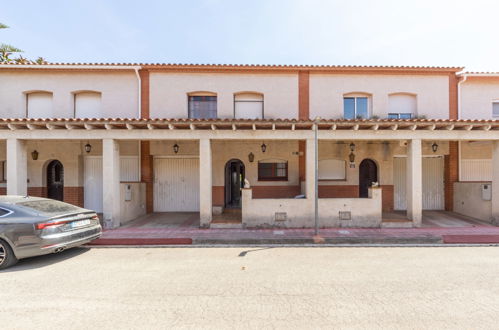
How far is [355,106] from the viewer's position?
10797 mm

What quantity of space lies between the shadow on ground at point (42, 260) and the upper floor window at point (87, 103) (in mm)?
6832

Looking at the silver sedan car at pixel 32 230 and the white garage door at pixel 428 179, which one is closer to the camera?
the silver sedan car at pixel 32 230

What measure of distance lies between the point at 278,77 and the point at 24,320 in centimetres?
1047

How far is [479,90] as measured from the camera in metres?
10.7

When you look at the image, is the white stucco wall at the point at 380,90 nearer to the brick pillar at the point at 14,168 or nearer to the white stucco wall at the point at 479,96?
the white stucco wall at the point at 479,96

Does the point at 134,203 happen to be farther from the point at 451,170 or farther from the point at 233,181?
the point at 451,170

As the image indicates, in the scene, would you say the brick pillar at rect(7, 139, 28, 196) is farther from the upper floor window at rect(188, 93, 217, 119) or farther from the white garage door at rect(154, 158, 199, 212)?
the upper floor window at rect(188, 93, 217, 119)

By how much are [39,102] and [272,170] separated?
1082 centimetres

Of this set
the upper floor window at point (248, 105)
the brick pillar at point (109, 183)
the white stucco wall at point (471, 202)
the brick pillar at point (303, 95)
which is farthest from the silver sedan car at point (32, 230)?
the white stucco wall at point (471, 202)

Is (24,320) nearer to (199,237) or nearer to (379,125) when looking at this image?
(199,237)

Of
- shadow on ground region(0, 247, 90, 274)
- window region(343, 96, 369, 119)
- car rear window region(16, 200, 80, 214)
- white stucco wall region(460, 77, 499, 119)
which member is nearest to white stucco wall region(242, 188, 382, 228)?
window region(343, 96, 369, 119)

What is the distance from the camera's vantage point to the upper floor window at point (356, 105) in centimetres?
1077

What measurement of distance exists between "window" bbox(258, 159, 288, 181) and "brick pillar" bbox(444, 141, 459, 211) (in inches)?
284

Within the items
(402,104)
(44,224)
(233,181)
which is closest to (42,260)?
(44,224)
